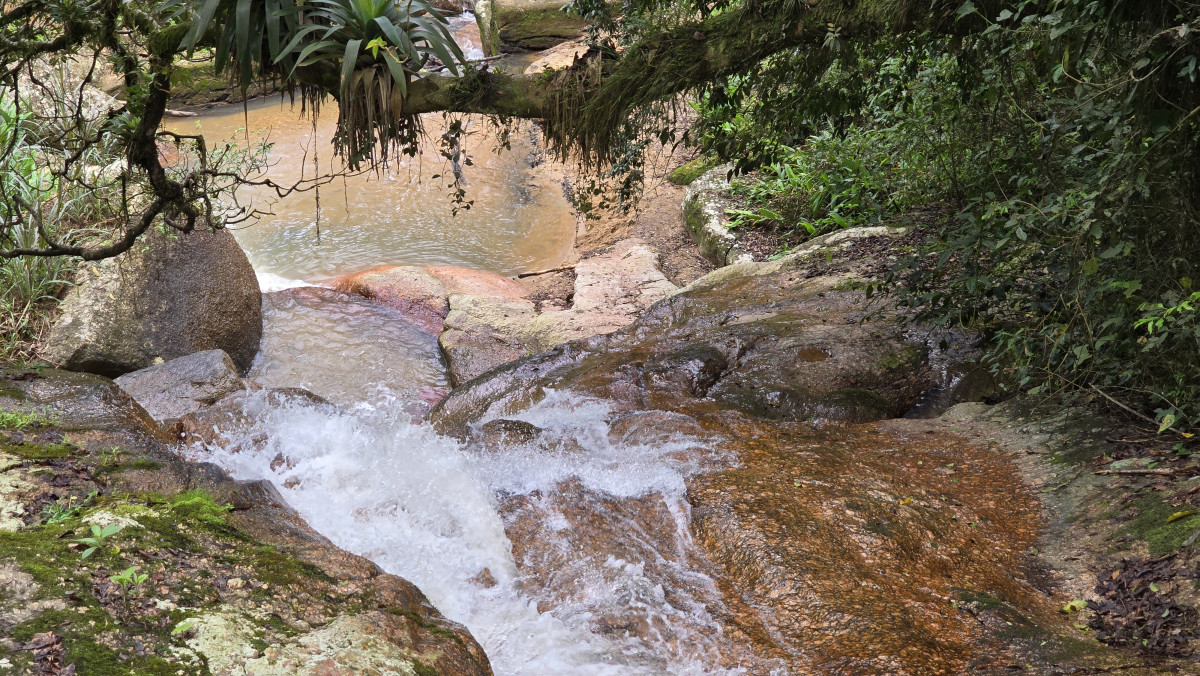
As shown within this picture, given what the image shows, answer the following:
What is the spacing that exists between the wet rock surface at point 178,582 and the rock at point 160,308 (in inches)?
124

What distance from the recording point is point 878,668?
8.94ft

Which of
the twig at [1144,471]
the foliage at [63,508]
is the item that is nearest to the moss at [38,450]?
the foliage at [63,508]

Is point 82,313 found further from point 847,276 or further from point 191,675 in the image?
point 847,276

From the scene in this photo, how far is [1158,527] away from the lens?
120 inches

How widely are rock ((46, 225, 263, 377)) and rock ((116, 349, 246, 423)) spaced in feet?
1.39

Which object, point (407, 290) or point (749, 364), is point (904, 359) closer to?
point (749, 364)

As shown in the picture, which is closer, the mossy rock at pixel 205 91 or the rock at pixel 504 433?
the rock at pixel 504 433

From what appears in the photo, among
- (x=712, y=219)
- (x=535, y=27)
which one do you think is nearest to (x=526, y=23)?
(x=535, y=27)

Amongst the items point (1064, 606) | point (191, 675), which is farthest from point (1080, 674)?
point (191, 675)

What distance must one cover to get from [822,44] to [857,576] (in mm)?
2640

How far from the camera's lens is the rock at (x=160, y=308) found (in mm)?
6230

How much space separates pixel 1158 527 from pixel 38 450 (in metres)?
4.29

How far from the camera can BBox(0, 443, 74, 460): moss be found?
3.06 metres

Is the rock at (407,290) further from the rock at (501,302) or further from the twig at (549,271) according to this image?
the twig at (549,271)
